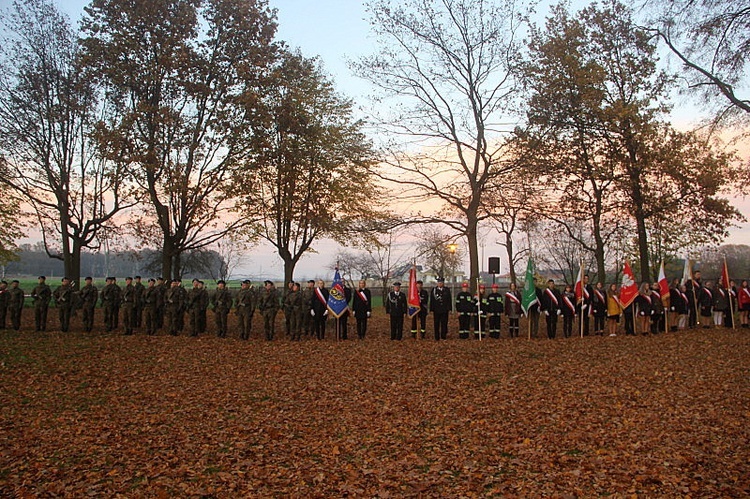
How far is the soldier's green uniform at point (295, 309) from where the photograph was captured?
2005 centimetres

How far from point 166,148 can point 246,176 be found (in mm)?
3236

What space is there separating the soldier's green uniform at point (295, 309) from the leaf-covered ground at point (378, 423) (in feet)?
11.9

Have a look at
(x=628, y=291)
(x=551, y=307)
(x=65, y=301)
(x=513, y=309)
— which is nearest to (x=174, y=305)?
(x=65, y=301)

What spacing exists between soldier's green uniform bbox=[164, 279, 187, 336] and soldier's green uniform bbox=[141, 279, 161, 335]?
0.32 meters

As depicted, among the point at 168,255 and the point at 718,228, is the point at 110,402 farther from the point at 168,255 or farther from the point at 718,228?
the point at 718,228

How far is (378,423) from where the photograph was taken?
376 inches

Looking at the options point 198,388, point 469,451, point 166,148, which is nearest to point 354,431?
point 469,451

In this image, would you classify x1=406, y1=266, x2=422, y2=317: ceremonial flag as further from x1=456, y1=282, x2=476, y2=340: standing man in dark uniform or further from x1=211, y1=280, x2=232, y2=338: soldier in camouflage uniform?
x1=211, y1=280, x2=232, y2=338: soldier in camouflage uniform

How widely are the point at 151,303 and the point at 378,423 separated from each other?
13.7 metres

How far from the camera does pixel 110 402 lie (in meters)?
11.1

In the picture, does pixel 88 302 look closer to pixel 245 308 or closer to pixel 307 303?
pixel 245 308

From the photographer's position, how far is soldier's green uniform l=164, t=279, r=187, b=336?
68.0 ft

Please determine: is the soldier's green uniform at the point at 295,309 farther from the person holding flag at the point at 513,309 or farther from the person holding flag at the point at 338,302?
the person holding flag at the point at 513,309

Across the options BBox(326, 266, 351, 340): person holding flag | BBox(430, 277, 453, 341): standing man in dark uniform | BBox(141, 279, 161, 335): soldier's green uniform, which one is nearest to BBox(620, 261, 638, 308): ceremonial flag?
BBox(430, 277, 453, 341): standing man in dark uniform
